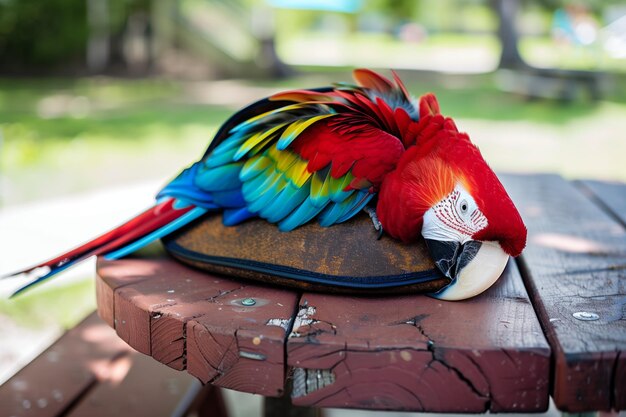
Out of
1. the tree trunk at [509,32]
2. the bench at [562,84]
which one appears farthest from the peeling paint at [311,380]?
the tree trunk at [509,32]

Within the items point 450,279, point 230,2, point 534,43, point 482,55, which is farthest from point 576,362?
point 534,43

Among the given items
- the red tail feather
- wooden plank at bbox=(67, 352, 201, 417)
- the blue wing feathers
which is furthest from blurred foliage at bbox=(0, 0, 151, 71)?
the blue wing feathers

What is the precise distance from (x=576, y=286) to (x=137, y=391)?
1.04 metres

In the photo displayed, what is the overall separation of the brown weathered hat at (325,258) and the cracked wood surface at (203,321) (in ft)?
0.12

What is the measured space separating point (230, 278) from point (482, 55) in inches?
632

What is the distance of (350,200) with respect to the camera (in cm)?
121

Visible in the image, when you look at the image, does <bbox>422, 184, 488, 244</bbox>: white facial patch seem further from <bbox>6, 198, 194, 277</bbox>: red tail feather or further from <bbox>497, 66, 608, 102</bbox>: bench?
<bbox>497, 66, 608, 102</bbox>: bench

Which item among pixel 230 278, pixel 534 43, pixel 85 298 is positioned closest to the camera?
pixel 230 278

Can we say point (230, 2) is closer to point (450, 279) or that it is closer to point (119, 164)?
point (119, 164)

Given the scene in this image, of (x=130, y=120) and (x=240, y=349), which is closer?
(x=240, y=349)

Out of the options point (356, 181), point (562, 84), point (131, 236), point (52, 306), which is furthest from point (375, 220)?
point (562, 84)

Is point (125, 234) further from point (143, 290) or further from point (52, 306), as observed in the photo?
point (52, 306)

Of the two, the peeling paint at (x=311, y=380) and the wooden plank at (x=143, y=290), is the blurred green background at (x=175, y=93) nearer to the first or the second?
the wooden plank at (x=143, y=290)

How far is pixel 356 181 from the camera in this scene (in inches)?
47.2
